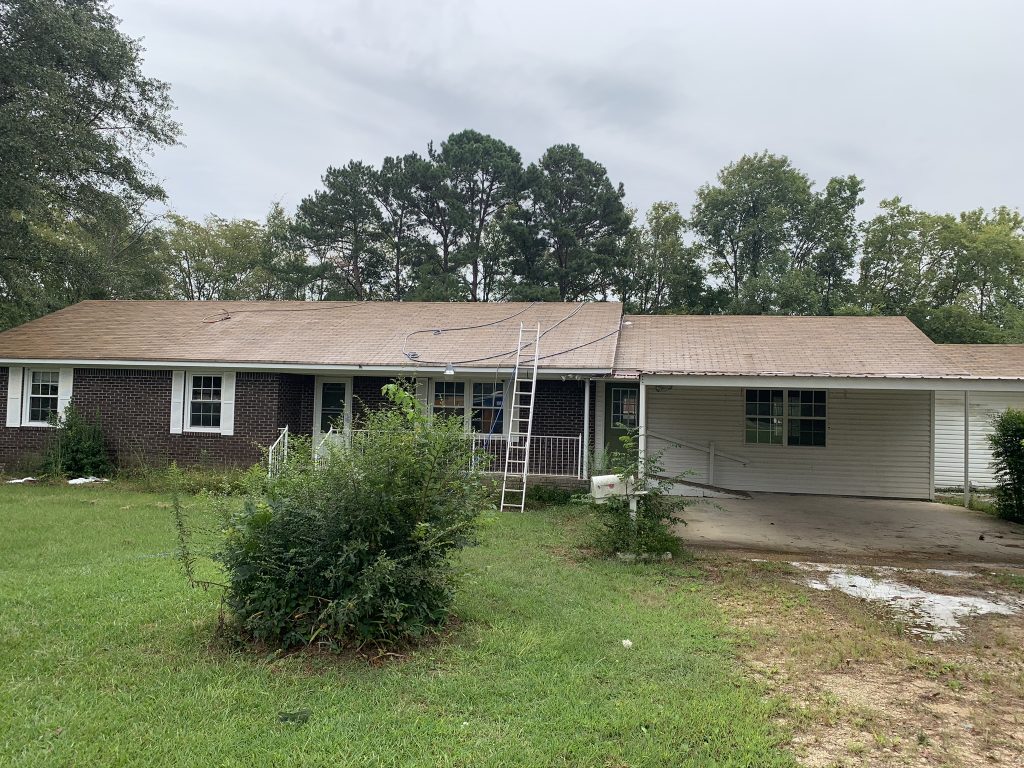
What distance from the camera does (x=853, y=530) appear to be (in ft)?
32.7

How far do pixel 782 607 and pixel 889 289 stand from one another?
94.5 feet

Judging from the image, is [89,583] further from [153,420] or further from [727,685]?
[153,420]

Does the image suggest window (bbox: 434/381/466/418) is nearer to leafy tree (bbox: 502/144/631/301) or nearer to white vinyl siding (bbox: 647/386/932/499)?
white vinyl siding (bbox: 647/386/932/499)

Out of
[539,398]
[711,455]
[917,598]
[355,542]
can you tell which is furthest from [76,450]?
[917,598]

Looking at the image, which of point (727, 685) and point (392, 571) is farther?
point (392, 571)

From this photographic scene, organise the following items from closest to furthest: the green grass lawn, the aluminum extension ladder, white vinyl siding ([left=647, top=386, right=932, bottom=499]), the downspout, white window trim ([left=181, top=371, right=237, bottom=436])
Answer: the green grass lawn < the aluminum extension ladder < the downspout < white vinyl siding ([left=647, top=386, right=932, bottom=499]) < white window trim ([left=181, top=371, right=237, bottom=436])

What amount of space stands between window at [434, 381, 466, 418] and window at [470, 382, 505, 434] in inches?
10.7

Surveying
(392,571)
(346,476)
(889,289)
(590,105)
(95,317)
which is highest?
(590,105)

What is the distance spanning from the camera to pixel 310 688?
13.1 feet

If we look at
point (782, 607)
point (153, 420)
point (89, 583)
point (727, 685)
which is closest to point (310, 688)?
point (727, 685)

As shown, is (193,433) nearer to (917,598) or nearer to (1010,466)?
(917,598)

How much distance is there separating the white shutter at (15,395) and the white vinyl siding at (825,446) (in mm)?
13381

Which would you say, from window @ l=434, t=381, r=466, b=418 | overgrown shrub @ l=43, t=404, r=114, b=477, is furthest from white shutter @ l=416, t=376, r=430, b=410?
overgrown shrub @ l=43, t=404, r=114, b=477

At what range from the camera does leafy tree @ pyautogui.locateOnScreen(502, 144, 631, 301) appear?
1171 inches
